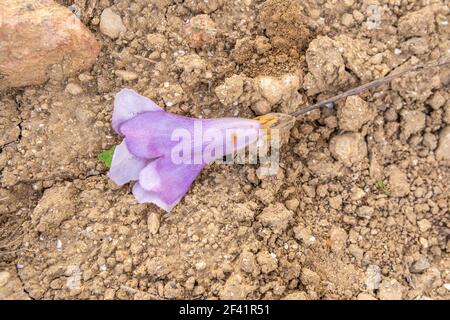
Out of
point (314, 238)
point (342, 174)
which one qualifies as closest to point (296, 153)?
point (342, 174)

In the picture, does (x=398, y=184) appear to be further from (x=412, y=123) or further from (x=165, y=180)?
(x=165, y=180)

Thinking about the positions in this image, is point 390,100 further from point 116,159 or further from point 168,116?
point 116,159

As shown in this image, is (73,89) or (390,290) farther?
(73,89)

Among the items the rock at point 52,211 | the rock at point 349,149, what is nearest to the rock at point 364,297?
the rock at point 349,149

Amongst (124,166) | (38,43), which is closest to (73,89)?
(38,43)

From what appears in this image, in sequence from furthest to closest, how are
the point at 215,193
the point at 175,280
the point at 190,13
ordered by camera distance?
1. the point at 190,13
2. the point at 215,193
3. the point at 175,280

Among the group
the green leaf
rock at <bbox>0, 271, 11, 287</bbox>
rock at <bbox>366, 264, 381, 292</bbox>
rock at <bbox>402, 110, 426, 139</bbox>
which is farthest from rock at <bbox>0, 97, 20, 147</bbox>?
rock at <bbox>402, 110, 426, 139</bbox>
